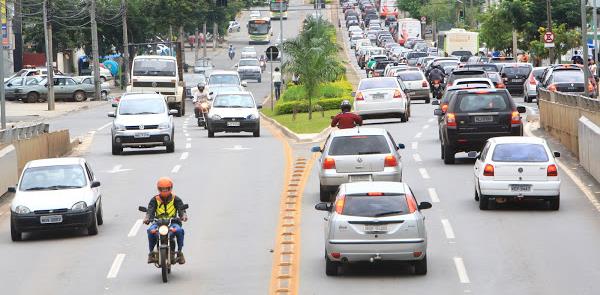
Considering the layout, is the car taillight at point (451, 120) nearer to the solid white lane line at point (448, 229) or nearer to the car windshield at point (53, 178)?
the solid white lane line at point (448, 229)

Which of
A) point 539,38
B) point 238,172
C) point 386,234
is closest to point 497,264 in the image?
point 386,234

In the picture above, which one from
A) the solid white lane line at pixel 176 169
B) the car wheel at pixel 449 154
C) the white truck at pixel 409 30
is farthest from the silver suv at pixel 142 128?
the white truck at pixel 409 30

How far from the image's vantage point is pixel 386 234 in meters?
19.5

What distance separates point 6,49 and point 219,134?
180 feet

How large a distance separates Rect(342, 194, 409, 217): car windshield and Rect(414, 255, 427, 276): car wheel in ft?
2.58

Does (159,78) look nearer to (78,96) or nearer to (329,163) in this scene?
(78,96)

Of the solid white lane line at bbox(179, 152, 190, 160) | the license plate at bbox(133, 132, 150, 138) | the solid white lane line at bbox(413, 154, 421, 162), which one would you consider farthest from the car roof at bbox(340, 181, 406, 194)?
the license plate at bbox(133, 132, 150, 138)

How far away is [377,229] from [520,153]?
25.0ft

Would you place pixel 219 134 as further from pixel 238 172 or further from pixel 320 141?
pixel 238 172

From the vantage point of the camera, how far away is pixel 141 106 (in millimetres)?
42969

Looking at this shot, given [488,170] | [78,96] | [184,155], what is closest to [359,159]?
[488,170]

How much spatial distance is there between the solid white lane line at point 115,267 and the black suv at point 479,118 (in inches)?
501

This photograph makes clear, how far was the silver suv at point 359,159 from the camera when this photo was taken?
27.1 meters

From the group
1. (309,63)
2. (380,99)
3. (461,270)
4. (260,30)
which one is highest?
(260,30)
